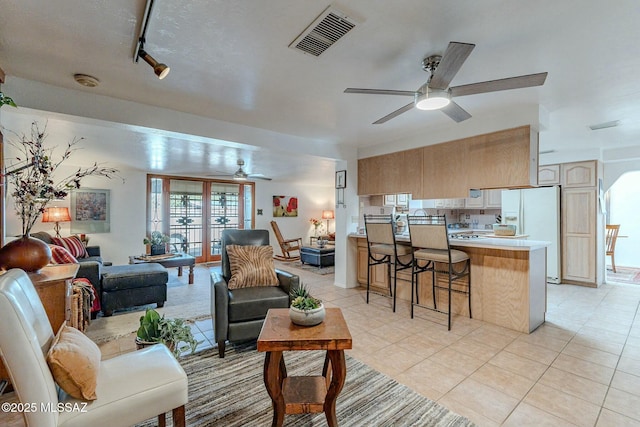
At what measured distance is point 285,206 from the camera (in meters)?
8.58

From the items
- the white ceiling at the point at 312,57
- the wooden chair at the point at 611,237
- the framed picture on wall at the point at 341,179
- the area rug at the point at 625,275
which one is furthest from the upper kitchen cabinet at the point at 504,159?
the wooden chair at the point at 611,237

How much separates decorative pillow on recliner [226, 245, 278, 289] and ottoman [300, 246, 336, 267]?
11.4 feet

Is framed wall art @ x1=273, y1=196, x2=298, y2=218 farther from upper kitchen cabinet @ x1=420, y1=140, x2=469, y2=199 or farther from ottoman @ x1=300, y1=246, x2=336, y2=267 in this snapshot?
upper kitchen cabinet @ x1=420, y1=140, x2=469, y2=199

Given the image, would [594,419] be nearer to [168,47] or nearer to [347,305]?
[347,305]

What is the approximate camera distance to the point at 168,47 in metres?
1.89

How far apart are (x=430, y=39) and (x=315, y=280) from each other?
426 cm

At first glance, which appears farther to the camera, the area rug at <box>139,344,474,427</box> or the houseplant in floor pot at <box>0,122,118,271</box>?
the houseplant in floor pot at <box>0,122,118,271</box>

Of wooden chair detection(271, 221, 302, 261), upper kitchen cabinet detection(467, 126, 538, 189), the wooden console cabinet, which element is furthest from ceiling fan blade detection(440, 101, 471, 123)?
wooden chair detection(271, 221, 302, 261)

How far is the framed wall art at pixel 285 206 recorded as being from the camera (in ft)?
27.6

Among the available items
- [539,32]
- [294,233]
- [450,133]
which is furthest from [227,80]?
[294,233]

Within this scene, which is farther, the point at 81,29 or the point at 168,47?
the point at 168,47

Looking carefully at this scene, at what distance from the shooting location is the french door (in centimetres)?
673

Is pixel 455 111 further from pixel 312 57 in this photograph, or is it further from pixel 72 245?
pixel 72 245

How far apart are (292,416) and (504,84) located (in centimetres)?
243
